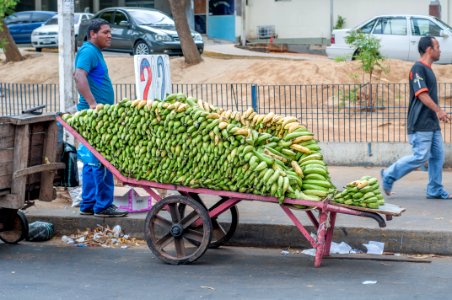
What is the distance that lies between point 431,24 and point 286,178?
17688 mm

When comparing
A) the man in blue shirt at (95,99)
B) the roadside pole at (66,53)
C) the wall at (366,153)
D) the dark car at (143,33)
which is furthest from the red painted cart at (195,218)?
the dark car at (143,33)

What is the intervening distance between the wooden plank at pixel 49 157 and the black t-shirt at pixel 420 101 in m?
3.81

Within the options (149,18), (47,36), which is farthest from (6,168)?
(47,36)

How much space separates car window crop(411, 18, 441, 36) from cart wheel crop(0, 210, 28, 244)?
1696cm

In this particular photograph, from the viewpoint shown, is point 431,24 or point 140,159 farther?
point 431,24

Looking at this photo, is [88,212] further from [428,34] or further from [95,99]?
[428,34]

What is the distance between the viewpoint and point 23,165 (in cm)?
800

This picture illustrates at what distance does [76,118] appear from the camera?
7.98 metres

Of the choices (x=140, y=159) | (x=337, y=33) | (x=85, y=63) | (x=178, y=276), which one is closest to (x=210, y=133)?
(x=140, y=159)

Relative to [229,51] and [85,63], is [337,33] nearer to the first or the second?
[229,51]

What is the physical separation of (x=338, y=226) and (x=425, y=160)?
175 centimetres

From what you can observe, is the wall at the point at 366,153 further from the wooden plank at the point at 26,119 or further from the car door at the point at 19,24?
the car door at the point at 19,24

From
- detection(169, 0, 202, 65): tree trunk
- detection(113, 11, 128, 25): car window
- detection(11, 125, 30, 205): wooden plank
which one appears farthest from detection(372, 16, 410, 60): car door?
detection(11, 125, 30, 205): wooden plank

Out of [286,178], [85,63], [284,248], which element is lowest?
[284,248]
